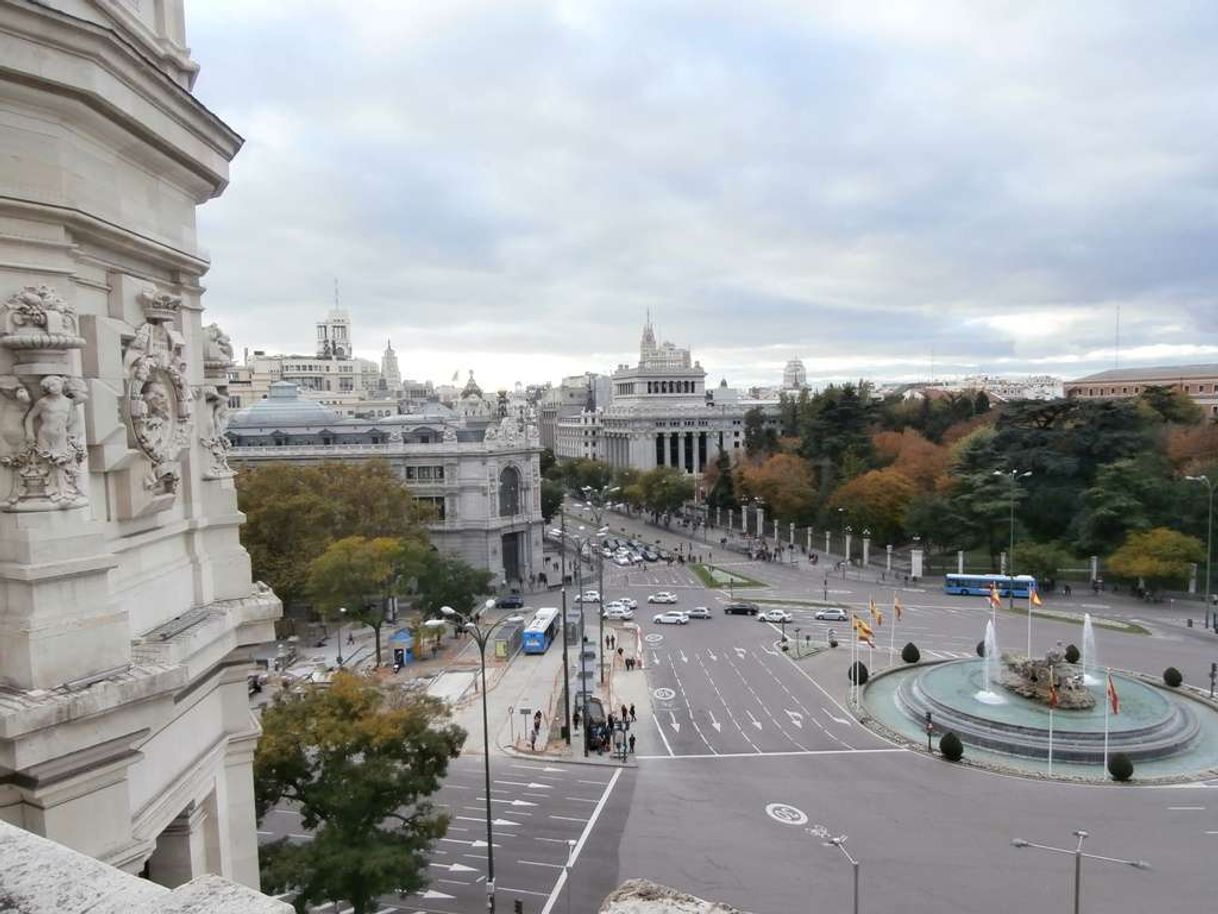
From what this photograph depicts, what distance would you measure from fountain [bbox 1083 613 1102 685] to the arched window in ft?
117

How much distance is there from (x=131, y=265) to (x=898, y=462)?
211ft

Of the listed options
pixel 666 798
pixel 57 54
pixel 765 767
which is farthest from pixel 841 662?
pixel 57 54

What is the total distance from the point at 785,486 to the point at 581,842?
5157cm

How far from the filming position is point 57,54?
5176 mm

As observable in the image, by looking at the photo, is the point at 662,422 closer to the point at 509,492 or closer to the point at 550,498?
the point at 550,498

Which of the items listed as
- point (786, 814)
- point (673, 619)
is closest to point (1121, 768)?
point (786, 814)

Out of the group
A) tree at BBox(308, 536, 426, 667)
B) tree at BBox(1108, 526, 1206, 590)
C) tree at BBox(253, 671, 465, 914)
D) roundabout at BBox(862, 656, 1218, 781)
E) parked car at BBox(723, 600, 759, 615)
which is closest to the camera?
tree at BBox(253, 671, 465, 914)

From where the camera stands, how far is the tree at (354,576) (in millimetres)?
38188

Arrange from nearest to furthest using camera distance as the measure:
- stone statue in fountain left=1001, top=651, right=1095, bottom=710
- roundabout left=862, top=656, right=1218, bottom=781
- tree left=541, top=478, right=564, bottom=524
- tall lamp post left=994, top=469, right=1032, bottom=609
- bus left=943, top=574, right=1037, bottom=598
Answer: roundabout left=862, top=656, right=1218, bottom=781
stone statue in fountain left=1001, top=651, right=1095, bottom=710
tall lamp post left=994, top=469, right=1032, bottom=609
bus left=943, top=574, right=1037, bottom=598
tree left=541, top=478, right=564, bottom=524

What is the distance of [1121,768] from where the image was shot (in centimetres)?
2405

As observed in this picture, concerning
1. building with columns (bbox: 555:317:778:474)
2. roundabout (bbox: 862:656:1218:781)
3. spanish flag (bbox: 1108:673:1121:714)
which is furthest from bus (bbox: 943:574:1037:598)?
building with columns (bbox: 555:317:778:474)

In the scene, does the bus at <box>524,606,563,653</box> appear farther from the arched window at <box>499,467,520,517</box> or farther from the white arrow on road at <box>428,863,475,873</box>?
the white arrow on road at <box>428,863,475,873</box>

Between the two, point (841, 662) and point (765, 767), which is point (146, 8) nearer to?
point (765, 767)

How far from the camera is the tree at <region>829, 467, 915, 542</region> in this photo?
196 ft
